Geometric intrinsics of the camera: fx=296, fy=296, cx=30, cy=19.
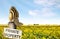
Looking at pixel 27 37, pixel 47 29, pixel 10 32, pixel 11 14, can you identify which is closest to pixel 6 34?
pixel 10 32

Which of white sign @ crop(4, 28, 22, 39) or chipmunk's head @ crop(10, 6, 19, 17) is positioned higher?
chipmunk's head @ crop(10, 6, 19, 17)

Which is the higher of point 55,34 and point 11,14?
point 11,14

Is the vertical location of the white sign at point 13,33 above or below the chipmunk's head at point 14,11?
below

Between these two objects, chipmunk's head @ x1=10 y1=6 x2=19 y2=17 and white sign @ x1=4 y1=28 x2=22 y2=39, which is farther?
chipmunk's head @ x1=10 y1=6 x2=19 y2=17

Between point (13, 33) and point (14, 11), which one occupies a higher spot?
point (14, 11)

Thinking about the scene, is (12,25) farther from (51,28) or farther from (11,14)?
(51,28)

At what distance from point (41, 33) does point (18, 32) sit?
2194 mm

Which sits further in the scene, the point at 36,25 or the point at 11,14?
the point at 36,25

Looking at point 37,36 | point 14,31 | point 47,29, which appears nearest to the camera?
point 14,31

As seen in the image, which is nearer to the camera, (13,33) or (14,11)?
Result: (13,33)

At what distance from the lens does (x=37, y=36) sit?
7.12 metres

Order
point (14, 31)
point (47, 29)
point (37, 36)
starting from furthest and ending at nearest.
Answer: point (47, 29), point (37, 36), point (14, 31)

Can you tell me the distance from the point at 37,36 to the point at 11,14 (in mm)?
1833

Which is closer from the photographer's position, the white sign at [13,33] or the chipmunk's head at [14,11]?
the white sign at [13,33]
